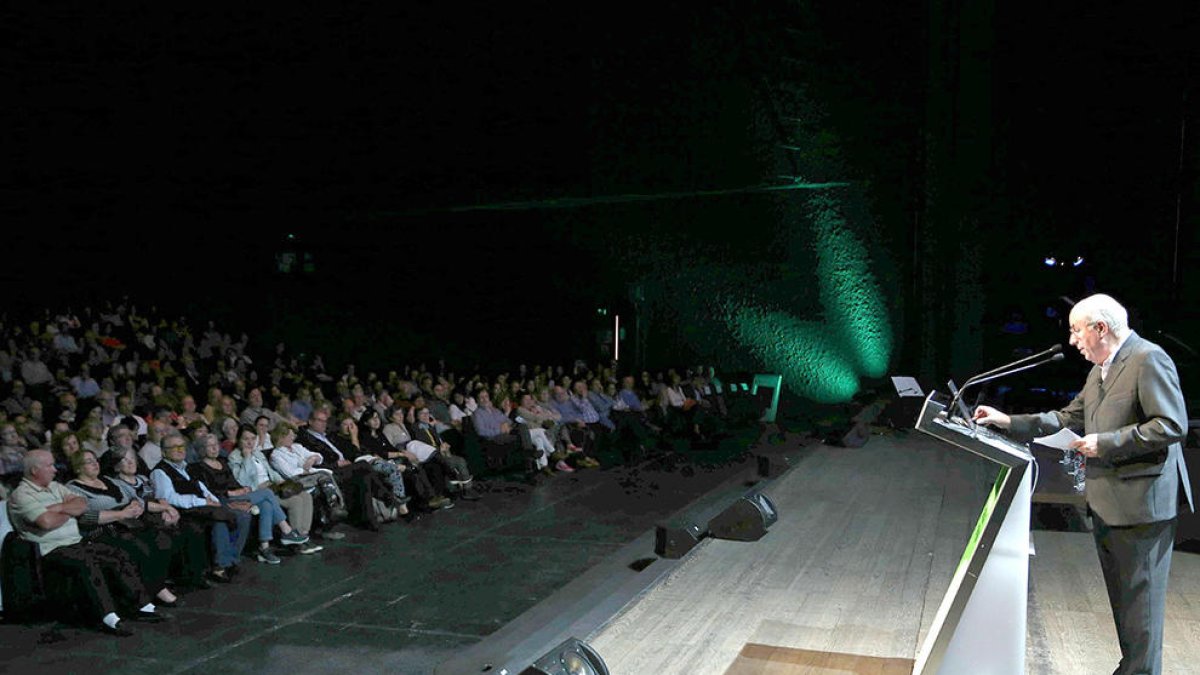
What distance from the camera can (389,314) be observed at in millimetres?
18578

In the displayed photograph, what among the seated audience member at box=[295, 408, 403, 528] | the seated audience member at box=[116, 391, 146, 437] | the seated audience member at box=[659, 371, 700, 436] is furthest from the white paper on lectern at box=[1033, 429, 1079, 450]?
the seated audience member at box=[659, 371, 700, 436]

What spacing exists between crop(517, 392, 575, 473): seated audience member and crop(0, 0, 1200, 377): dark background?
19.8 feet

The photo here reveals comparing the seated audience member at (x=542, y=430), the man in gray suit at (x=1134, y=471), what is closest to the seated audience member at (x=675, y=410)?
the seated audience member at (x=542, y=430)

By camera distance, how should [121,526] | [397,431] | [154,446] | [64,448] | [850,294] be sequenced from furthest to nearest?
1. [850,294]
2. [397,431]
3. [154,446]
4. [64,448]
5. [121,526]

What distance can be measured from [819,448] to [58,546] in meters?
7.21

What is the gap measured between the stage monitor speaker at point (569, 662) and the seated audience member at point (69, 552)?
121 inches

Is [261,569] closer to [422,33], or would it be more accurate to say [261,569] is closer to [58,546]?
[58,546]

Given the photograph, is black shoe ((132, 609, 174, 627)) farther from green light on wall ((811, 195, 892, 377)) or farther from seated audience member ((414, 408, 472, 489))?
green light on wall ((811, 195, 892, 377))

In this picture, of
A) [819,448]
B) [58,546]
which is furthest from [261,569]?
[819,448]

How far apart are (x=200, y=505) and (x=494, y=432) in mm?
4450

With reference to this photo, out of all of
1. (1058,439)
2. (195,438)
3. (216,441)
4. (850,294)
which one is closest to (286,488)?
(216,441)

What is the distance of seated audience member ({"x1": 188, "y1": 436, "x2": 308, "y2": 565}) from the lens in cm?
635

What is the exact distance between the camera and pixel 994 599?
2.54m

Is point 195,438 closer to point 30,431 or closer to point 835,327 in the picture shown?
point 30,431
